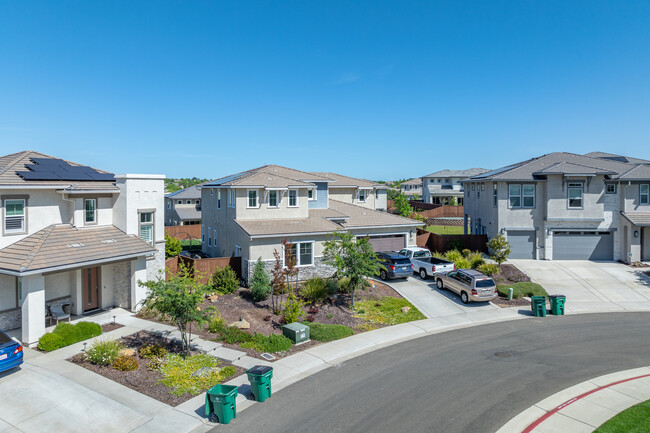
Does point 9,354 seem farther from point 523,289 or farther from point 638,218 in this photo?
point 638,218

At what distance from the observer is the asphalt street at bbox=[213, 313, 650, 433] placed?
10695 millimetres

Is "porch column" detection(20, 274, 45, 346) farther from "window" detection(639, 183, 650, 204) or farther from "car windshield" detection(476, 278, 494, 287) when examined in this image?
"window" detection(639, 183, 650, 204)

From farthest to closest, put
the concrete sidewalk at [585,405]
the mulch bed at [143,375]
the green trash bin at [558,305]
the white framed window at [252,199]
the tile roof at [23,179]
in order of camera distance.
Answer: the white framed window at [252,199] → the green trash bin at [558,305] → the tile roof at [23,179] → the mulch bed at [143,375] → the concrete sidewalk at [585,405]

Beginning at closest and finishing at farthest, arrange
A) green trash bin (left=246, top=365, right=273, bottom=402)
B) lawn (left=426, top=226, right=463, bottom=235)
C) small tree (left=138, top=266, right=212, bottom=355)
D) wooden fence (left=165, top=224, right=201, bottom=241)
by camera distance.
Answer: green trash bin (left=246, top=365, right=273, bottom=402), small tree (left=138, top=266, right=212, bottom=355), wooden fence (left=165, top=224, right=201, bottom=241), lawn (left=426, top=226, right=463, bottom=235)

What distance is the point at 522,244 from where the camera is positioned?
30.5 m

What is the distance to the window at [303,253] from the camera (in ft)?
80.9

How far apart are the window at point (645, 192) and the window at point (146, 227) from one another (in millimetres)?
32346

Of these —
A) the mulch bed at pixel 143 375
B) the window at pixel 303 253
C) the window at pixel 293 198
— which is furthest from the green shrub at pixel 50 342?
the window at pixel 293 198

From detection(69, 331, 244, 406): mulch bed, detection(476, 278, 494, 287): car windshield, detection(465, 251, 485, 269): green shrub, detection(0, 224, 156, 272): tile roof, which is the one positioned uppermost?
detection(0, 224, 156, 272): tile roof

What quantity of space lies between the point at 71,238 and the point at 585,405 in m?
19.4

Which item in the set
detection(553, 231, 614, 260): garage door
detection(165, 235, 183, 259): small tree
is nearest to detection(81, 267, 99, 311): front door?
detection(165, 235, 183, 259): small tree

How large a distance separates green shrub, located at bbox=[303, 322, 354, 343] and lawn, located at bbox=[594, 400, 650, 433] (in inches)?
369

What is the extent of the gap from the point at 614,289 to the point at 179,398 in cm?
2444

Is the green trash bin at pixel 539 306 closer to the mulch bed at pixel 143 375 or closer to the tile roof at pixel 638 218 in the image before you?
the tile roof at pixel 638 218
